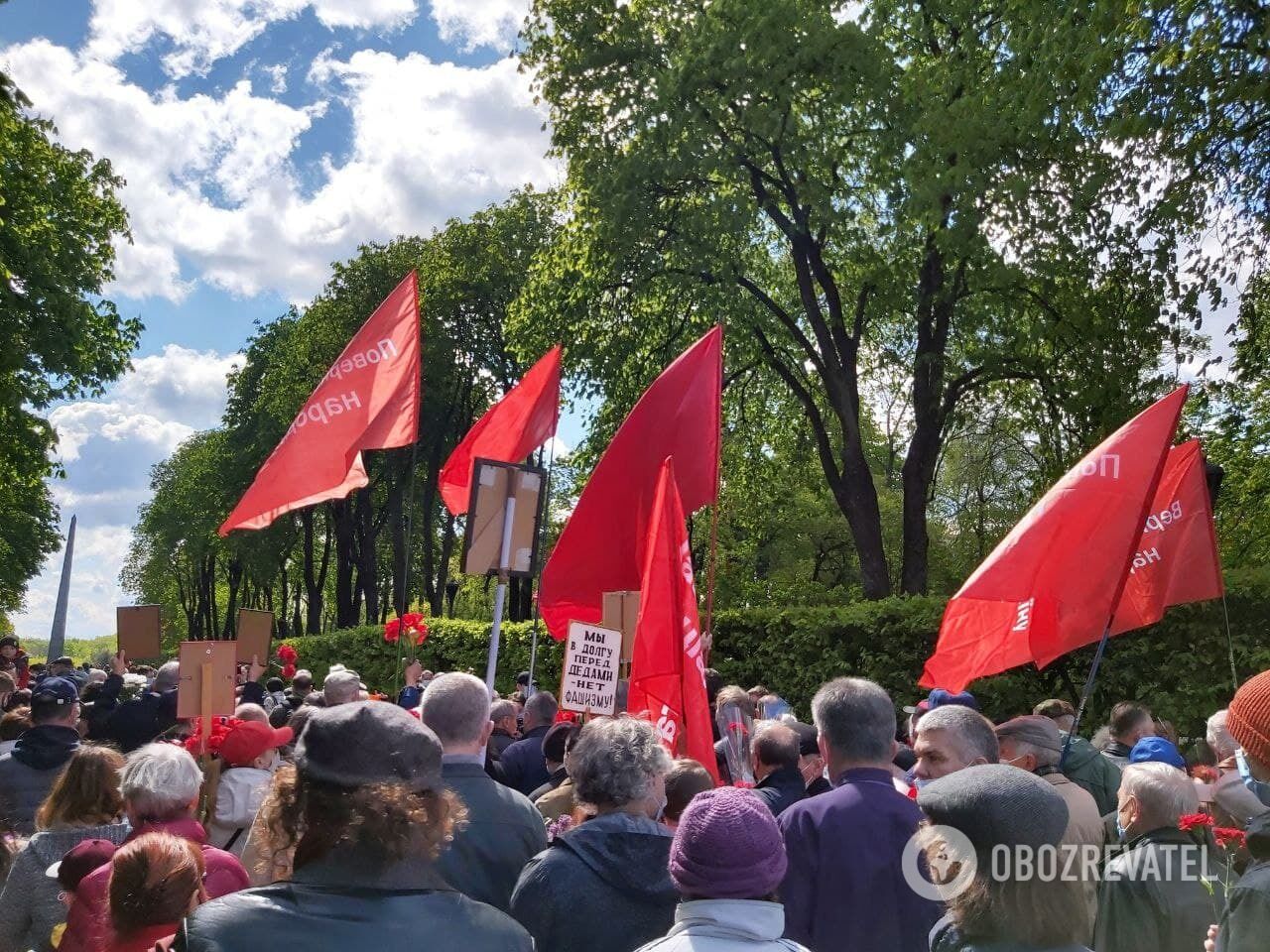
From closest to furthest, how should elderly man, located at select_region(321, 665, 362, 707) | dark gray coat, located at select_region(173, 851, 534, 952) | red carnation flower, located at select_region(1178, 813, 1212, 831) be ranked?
dark gray coat, located at select_region(173, 851, 534, 952) < red carnation flower, located at select_region(1178, 813, 1212, 831) < elderly man, located at select_region(321, 665, 362, 707)

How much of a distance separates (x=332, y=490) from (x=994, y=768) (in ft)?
24.5

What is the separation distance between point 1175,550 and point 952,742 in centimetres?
568

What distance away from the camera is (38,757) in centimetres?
636

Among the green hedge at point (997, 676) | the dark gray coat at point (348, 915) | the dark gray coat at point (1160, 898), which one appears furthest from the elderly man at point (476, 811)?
the green hedge at point (997, 676)

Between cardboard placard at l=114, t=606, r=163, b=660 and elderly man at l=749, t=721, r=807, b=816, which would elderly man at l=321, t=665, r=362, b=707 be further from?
cardboard placard at l=114, t=606, r=163, b=660

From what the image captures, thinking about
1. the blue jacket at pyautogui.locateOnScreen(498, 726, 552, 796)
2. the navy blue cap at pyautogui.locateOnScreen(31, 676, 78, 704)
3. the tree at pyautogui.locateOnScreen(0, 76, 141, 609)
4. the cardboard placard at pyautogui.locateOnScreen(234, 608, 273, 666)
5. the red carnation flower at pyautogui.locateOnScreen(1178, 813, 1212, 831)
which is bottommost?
the blue jacket at pyautogui.locateOnScreen(498, 726, 552, 796)

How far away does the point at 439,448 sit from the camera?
1666 inches

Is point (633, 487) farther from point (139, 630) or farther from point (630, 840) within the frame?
point (139, 630)

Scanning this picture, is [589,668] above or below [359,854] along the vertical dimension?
above

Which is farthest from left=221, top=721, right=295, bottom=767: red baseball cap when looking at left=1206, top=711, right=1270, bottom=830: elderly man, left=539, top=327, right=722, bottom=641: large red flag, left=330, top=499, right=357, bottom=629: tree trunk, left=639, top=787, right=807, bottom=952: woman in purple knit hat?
left=330, top=499, right=357, bottom=629: tree trunk

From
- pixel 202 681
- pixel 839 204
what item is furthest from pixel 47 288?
pixel 202 681

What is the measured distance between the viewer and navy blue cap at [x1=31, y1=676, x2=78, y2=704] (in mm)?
6422

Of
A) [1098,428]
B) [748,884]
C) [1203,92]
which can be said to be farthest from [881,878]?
[1098,428]

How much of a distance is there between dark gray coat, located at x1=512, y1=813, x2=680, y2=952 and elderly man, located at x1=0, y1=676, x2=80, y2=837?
3.65 meters
